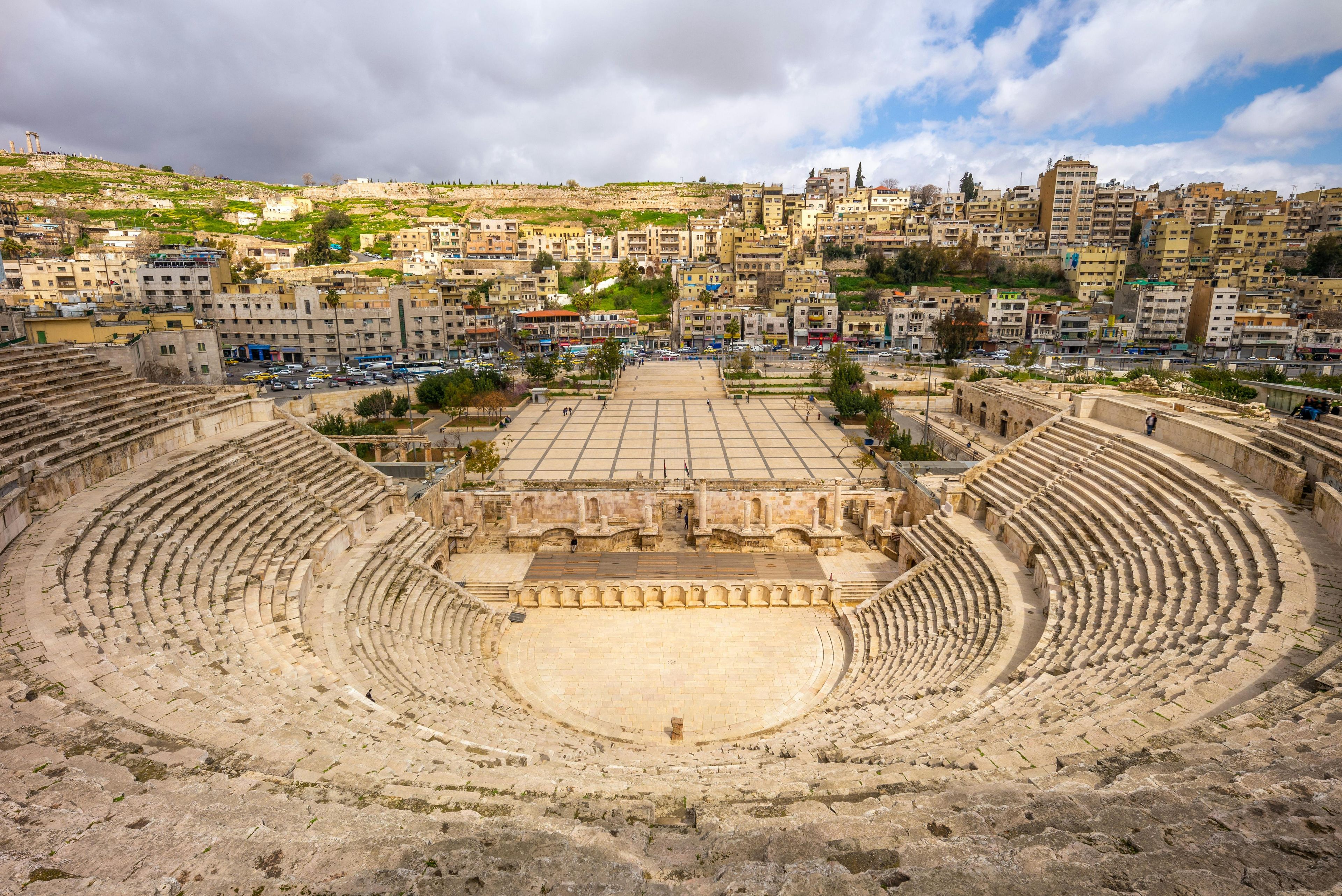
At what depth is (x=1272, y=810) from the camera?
539 cm

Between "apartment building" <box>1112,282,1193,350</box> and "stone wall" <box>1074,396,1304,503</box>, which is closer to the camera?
"stone wall" <box>1074,396,1304,503</box>

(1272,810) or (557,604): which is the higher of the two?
(1272,810)

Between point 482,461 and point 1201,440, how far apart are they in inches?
976

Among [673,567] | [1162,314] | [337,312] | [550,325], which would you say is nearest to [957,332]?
[1162,314]

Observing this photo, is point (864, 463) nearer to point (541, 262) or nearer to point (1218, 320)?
point (1218, 320)

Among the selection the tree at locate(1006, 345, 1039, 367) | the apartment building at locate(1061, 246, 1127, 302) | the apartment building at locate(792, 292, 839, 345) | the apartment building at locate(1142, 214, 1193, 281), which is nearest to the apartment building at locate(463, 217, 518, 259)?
the apartment building at locate(792, 292, 839, 345)

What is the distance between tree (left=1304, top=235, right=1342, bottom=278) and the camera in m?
71.5

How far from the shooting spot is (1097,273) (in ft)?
247

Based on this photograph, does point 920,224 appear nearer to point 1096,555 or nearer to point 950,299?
point 950,299

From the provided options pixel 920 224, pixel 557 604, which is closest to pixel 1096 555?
pixel 557 604

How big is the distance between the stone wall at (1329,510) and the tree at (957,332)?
4487 cm

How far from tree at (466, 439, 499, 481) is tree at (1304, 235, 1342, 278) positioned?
94.1 m

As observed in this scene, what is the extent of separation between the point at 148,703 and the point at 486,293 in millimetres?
72840

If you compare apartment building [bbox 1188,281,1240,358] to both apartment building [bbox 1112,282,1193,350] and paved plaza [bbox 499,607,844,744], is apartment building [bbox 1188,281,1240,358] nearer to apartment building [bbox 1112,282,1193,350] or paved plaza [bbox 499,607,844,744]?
apartment building [bbox 1112,282,1193,350]
